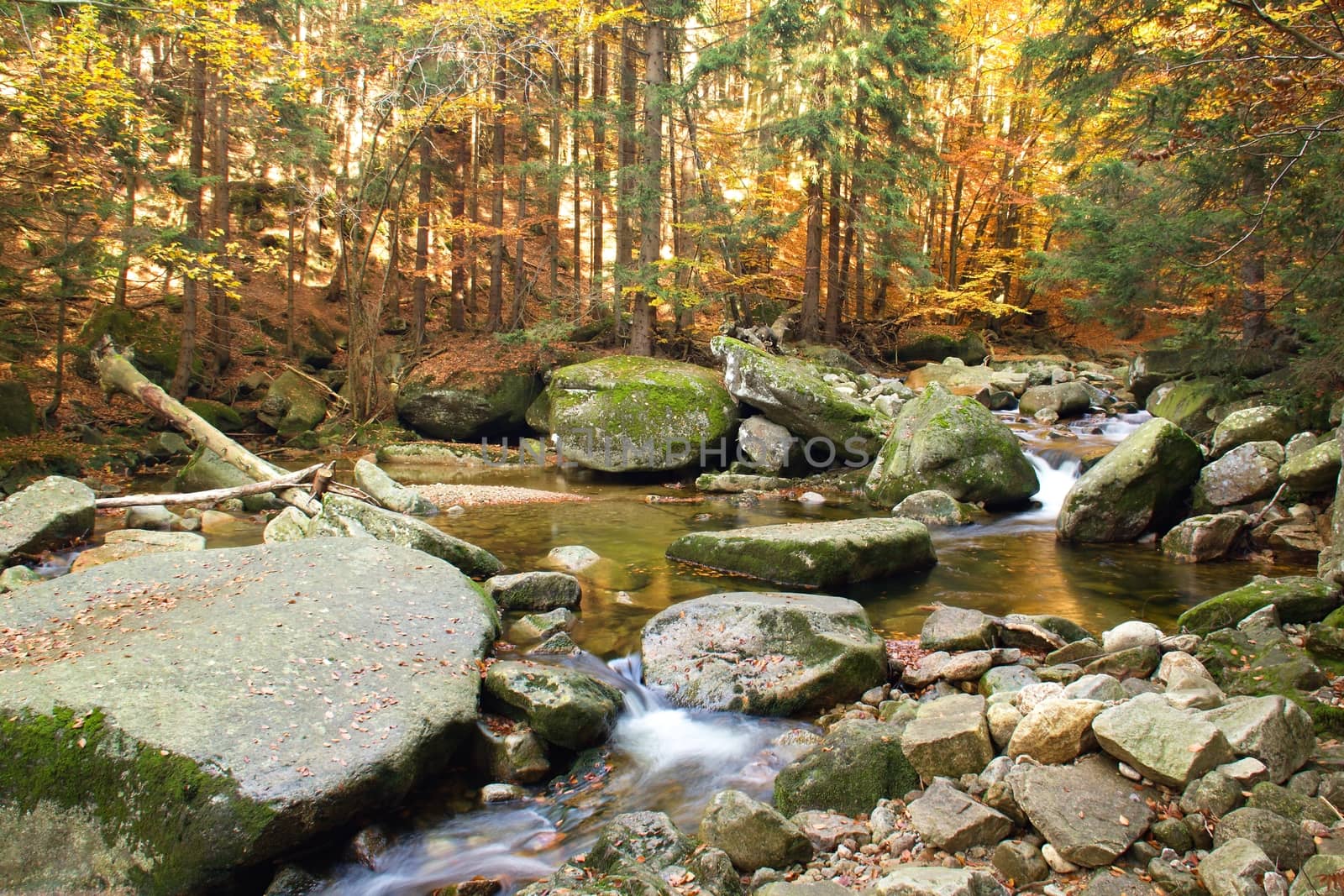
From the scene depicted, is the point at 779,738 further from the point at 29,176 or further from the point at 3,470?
the point at 29,176

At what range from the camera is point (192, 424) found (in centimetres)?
1107

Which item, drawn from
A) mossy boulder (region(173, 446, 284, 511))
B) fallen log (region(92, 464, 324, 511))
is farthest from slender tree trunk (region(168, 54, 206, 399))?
fallen log (region(92, 464, 324, 511))

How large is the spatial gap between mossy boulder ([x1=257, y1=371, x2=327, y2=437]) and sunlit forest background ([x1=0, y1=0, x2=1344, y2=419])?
881mm

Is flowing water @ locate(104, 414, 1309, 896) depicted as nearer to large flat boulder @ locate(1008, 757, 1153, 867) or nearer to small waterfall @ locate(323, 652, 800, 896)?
small waterfall @ locate(323, 652, 800, 896)

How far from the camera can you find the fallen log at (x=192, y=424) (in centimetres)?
960

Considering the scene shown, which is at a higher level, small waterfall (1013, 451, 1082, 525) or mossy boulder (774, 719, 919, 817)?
small waterfall (1013, 451, 1082, 525)

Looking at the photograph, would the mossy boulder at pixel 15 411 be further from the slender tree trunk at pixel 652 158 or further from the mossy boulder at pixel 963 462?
the mossy boulder at pixel 963 462

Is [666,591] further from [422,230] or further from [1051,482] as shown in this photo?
[422,230]

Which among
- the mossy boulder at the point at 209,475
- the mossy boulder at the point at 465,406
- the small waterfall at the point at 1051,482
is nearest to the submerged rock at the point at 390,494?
the mossy boulder at the point at 209,475

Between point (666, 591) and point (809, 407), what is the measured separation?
6.19 meters

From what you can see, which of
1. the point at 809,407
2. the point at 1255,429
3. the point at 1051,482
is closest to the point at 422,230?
the point at 809,407

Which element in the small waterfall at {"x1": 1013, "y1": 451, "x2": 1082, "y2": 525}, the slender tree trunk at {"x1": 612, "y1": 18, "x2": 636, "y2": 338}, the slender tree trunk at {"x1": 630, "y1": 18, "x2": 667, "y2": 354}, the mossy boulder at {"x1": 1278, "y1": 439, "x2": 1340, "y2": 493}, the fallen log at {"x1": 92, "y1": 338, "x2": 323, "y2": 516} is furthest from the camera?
the slender tree trunk at {"x1": 612, "y1": 18, "x2": 636, "y2": 338}

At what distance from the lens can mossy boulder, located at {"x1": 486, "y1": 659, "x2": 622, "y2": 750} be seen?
174 inches

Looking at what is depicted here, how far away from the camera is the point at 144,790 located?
3256mm
